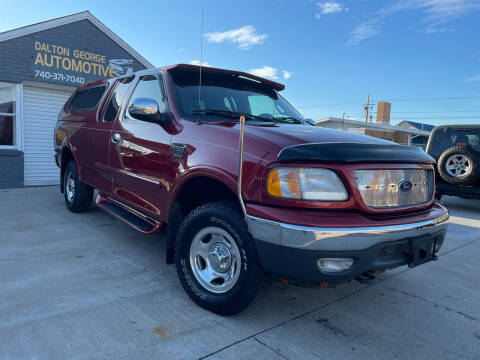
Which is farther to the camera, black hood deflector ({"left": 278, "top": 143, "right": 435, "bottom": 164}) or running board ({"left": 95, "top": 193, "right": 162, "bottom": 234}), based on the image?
running board ({"left": 95, "top": 193, "right": 162, "bottom": 234})

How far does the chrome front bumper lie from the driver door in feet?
3.83

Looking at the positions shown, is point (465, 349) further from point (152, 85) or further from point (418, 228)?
point (152, 85)

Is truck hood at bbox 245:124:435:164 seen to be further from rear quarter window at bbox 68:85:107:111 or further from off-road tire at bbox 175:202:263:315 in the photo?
rear quarter window at bbox 68:85:107:111

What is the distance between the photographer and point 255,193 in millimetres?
2342

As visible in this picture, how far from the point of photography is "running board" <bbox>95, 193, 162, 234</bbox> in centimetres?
342

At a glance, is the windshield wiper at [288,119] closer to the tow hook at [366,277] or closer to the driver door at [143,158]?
the driver door at [143,158]

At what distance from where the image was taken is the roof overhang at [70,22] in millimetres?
8258

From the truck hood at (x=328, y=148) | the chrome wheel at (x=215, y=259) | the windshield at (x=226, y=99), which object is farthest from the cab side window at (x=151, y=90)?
the chrome wheel at (x=215, y=259)

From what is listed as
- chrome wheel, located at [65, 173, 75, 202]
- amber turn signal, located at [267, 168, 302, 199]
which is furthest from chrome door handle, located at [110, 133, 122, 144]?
amber turn signal, located at [267, 168, 302, 199]

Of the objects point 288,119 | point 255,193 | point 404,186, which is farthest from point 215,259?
point 288,119

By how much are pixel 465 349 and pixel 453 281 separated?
1408 millimetres

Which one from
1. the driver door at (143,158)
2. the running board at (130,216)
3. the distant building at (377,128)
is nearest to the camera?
the driver door at (143,158)

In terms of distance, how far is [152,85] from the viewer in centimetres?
375

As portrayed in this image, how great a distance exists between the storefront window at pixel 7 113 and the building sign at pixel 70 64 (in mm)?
657
